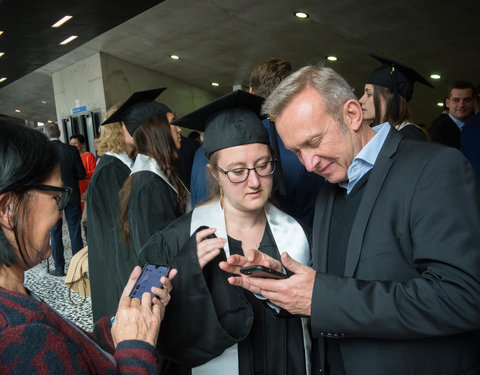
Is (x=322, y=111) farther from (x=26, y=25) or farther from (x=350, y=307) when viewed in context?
(x=26, y=25)

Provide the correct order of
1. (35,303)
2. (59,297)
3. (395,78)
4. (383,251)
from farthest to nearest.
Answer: (59,297)
(395,78)
(383,251)
(35,303)

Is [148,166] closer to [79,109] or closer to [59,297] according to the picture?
[59,297]

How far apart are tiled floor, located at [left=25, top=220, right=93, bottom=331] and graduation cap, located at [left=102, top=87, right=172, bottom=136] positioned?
1.96 m

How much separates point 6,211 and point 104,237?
197 cm

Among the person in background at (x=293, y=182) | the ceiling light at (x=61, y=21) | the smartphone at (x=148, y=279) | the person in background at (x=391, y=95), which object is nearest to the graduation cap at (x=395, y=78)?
the person in background at (x=391, y=95)

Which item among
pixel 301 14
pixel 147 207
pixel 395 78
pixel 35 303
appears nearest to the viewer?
pixel 35 303

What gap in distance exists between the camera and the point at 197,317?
1466mm

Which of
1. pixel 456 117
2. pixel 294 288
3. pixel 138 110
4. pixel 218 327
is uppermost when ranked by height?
pixel 138 110

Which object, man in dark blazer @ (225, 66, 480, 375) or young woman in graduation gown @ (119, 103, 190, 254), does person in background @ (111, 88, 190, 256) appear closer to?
young woman in graduation gown @ (119, 103, 190, 254)

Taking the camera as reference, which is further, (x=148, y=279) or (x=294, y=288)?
(x=148, y=279)

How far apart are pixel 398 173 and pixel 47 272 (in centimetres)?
558

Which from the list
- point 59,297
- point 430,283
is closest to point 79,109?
point 59,297

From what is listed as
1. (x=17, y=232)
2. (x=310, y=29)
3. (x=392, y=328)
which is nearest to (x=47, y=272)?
(x=17, y=232)

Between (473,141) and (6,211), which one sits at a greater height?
(473,141)
